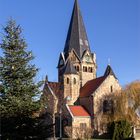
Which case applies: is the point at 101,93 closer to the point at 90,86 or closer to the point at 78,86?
the point at 90,86

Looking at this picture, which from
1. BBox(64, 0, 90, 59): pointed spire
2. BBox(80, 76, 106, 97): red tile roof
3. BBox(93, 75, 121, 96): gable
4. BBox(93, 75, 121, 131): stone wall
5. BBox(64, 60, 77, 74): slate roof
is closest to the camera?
BBox(93, 75, 121, 131): stone wall

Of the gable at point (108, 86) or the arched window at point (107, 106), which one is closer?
the gable at point (108, 86)

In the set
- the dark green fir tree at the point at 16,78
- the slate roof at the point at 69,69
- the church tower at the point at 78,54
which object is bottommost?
the dark green fir tree at the point at 16,78

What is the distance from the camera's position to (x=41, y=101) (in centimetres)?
2223

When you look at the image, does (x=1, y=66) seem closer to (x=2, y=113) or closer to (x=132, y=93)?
(x=2, y=113)

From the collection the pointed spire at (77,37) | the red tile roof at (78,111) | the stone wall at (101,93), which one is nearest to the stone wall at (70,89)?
the red tile roof at (78,111)

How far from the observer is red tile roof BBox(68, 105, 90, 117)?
54.4 meters

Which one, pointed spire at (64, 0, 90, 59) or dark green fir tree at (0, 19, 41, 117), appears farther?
pointed spire at (64, 0, 90, 59)

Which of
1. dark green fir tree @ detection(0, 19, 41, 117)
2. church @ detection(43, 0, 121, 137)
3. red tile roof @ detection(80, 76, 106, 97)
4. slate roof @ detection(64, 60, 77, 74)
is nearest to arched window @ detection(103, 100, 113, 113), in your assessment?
church @ detection(43, 0, 121, 137)

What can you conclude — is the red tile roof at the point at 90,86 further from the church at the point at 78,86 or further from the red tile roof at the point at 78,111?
the red tile roof at the point at 78,111

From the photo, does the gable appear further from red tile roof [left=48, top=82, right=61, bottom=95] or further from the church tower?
red tile roof [left=48, top=82, right=61, bottom=95]

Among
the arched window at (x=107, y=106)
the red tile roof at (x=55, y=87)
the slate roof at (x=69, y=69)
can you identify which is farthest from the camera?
the red tile roof at (x=55, y=87)

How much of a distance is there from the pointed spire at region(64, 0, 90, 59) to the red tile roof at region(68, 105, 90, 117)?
36.2 feet

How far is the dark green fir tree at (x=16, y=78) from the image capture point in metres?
21.2
